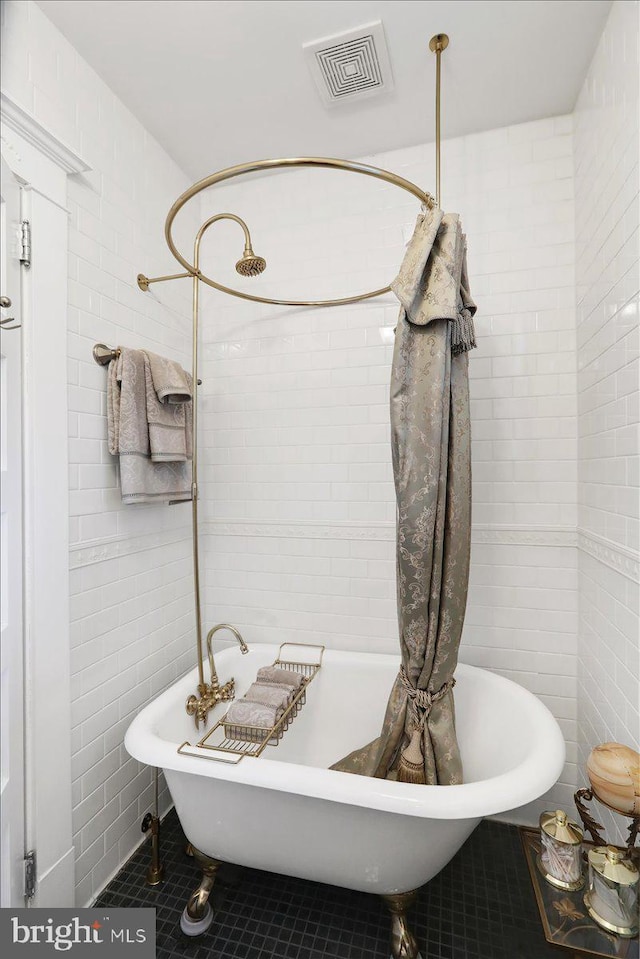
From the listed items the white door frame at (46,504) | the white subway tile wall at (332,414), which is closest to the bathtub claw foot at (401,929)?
the white subway tile wall at (332,414)

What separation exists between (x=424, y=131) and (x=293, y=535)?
6.20 feet

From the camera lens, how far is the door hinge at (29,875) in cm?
134

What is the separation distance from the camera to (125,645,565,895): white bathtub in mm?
1193

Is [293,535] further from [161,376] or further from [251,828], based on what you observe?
[251,828]

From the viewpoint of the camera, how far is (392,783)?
1.22m

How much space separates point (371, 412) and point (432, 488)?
765 mm

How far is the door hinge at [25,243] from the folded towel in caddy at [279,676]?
1.69m

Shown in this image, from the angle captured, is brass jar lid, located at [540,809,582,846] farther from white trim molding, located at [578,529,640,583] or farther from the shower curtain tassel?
white trim molding, located at [578,529,640,583]

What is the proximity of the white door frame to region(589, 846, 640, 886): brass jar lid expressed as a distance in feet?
4.89

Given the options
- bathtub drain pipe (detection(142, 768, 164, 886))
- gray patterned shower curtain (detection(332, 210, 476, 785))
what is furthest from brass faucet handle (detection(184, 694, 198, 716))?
gray patterned shower curtain (detection(332, 210, 476, 785))

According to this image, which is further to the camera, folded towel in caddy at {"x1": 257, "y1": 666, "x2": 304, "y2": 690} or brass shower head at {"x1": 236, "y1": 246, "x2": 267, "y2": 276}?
folded towel in caddy at {"x1": 257, "y1": 666, "x2": 304, "y2": 690}

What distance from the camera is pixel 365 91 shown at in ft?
5.83

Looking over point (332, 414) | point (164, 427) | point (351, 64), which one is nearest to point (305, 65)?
point (351, 64)

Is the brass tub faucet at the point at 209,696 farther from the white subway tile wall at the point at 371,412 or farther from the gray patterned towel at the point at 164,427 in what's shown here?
the gray patterned towel at the point at 164,427
